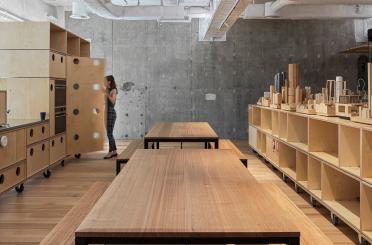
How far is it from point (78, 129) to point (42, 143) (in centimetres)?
161

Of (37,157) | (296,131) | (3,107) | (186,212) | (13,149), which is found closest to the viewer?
(186,212)

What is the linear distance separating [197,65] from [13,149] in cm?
692

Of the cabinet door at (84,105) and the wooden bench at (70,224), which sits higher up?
the cabinet door at (84,105)

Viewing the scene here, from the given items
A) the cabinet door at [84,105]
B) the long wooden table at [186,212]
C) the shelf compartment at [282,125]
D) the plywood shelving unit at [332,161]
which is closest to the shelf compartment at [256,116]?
the plywood shelving unit at [332,161]

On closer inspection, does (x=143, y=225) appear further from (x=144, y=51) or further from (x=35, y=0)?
(x=144, y=51)

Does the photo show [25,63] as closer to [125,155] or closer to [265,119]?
[125,155]

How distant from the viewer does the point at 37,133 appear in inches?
231

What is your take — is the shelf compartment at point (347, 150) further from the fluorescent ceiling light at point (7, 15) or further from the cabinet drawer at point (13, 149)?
the fluorescent ceiling light at point (7, 15)

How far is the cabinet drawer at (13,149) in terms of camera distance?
4699 millimetres

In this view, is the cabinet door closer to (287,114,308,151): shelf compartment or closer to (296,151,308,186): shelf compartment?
(287,114,308,151): shelf compartment

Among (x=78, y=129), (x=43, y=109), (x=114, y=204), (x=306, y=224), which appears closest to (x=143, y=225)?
(x=114, y=204)

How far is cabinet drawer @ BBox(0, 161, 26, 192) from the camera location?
15.4ft

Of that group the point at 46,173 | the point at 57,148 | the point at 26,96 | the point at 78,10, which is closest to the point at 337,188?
the point at 46,173

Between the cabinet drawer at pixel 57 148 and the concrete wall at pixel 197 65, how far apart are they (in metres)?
4.16
